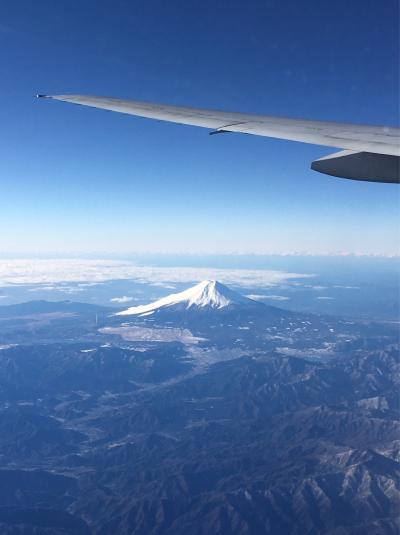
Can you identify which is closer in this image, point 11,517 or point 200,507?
point 11,517

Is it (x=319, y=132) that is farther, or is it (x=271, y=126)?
(x=271, y=126)

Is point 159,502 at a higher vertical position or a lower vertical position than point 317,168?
lower

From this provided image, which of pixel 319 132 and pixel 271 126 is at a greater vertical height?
pixel 271 126

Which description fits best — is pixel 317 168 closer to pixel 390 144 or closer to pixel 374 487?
pixel 390 144

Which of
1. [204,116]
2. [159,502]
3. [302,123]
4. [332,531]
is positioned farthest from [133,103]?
[159,502]

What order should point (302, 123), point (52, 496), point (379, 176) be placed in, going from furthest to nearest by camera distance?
1. point (52, 496)
2. point (302, 123)
3. point (379, 176)

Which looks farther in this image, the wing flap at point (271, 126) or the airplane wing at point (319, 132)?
the wing flap at point (271, 126)

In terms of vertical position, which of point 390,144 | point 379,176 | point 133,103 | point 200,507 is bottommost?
point 200,507

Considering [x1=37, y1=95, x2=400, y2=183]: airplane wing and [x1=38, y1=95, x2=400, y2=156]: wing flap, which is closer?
[x1=37, y1=95, x2=400, y2=183]: airplane wing
